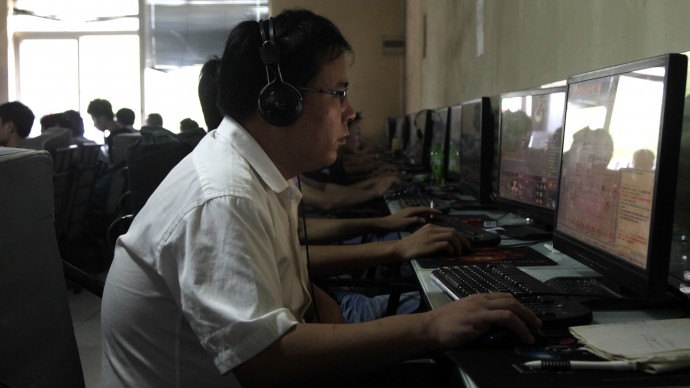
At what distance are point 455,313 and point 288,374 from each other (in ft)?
0.79

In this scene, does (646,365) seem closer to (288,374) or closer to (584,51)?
(288,374)

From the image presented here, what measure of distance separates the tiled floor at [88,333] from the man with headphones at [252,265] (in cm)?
149

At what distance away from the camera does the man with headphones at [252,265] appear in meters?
0.82

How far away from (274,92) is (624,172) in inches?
23.4

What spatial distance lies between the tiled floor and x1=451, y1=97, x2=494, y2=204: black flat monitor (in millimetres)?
1481

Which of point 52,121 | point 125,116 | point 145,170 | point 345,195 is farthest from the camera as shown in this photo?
point 125,116

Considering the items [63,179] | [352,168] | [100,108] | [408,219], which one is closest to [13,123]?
[63,179]

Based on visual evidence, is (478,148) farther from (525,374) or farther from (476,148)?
(525,374)

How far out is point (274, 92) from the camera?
1040 mm

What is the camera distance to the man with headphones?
0.82 meters

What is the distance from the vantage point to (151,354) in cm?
97

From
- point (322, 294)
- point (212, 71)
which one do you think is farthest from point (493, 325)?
point (212, 71)

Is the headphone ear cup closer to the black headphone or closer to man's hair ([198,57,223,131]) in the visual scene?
the black headphone

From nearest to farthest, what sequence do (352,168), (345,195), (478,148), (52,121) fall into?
(478,148), (345,195), (352,168), (52,121)
